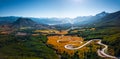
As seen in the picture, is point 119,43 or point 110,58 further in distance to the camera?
point 119,43

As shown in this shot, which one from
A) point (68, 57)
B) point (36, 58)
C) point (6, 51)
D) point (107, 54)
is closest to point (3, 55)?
point (6, 51)

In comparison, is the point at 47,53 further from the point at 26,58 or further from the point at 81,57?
the point at 81,57

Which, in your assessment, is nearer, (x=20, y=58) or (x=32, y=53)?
(x=20, y=58)

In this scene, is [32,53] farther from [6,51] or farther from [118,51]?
[118,51]

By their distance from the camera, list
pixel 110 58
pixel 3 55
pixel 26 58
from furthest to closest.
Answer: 1. pixel 3 55
2. pixel 26 58
3. pixel 110 58

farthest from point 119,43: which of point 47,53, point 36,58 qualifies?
point 36,58

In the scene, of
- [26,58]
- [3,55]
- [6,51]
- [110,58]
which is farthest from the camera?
[6,51]

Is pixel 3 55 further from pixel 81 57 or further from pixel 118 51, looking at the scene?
pixel 118 51
